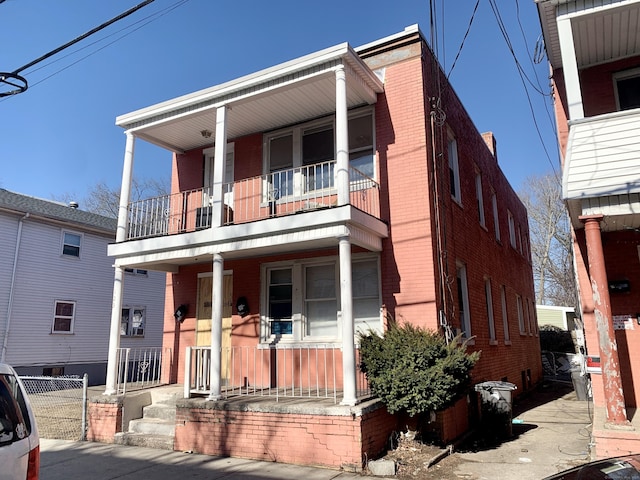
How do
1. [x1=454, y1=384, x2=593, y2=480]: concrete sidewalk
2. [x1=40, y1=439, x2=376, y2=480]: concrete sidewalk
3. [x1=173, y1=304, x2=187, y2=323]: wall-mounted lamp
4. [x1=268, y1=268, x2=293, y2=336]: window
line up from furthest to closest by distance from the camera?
1. [x1=173, y1=304, x2=187, y2=323]: wall-mounted lamp
2. [x1=268, y1=268, x2=293, y2=336]: window
3. [x1=454, y1=384, x2=593, y2=480]: concrete sidewalk
4. [x1=40, y1=439, x2=376, y2=480]: concrete sidewalk

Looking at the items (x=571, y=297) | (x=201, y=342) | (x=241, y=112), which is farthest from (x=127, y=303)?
(x=571, y=297)

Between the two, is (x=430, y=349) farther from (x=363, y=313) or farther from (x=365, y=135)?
(x=365, y=135)

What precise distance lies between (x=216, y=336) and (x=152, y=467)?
7.34ft

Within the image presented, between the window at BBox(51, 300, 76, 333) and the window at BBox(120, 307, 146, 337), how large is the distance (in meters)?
2.32

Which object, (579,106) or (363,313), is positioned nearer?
(579,106)

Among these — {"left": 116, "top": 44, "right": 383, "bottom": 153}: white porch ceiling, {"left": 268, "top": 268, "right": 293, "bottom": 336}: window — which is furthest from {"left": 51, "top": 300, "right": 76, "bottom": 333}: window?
{"left": 268, "top": 268, "right": 293, "bottom": 336}: window

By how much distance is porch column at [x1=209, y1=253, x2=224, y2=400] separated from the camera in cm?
812

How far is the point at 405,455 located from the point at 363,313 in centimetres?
265

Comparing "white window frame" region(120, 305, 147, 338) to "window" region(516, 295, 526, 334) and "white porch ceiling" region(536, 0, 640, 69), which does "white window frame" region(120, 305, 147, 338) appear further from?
"white porch ceiling" region(536, 0, 640, 69)

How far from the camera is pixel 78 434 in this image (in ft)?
30.6

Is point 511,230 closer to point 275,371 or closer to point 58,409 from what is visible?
point 275,371

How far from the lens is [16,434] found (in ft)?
11.2

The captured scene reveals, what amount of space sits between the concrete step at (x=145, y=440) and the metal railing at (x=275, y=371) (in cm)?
86

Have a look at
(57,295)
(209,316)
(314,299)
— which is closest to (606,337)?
(314,299)
